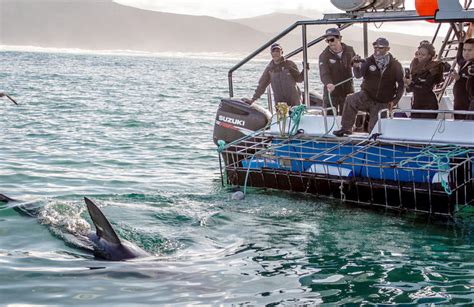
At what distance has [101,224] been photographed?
354 inches

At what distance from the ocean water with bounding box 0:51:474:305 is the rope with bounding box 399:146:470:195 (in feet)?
2.19

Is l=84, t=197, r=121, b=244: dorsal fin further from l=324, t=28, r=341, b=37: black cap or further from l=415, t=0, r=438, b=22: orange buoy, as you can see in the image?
l=415, t=0, r=438, b=22: orange buoy

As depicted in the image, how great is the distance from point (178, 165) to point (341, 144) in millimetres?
5107

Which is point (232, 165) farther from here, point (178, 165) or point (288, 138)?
point (178, 165)

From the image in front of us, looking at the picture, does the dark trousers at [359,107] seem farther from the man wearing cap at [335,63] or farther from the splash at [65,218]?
the splash at [65,218]

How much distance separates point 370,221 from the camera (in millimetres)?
11273

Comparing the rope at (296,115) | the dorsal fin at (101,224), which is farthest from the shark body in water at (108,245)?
the rope at (296,115)

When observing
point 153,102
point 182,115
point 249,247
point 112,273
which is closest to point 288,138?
point 249,247

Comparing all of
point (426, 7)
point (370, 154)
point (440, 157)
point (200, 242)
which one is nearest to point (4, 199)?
point (200, 242)

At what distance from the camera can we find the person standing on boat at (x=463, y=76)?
11924 mm

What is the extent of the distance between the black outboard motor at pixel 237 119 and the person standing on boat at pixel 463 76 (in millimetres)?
3755

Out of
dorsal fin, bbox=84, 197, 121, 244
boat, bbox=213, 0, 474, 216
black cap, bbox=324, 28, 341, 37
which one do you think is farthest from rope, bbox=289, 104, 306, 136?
dorsal fin, bbox=84, 197, 121, 244

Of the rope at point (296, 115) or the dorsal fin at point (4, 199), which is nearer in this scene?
the dorsal fin at point (4, 199)

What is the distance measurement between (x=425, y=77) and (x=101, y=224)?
6.06 metres
